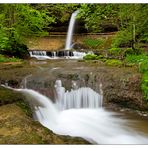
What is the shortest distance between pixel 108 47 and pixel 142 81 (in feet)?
6.52

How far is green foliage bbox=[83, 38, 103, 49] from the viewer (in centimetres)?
834

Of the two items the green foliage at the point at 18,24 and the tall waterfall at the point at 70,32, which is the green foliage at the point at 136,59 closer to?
the green foliage at the point at 18,24

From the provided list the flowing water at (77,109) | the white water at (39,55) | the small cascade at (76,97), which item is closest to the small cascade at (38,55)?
the white water at (39,55)

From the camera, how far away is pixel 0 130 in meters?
4.37

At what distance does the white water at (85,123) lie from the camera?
463 centimetres

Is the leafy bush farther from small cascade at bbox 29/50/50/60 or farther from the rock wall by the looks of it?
small cascade at bbox 29/50/50/60

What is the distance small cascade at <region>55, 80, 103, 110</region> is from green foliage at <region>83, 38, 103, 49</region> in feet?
Answer: 7.38

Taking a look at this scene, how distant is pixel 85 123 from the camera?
5.15 meters

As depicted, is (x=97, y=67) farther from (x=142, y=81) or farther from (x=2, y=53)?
(x=2, y=53)

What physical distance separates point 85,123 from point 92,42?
3.83 metres

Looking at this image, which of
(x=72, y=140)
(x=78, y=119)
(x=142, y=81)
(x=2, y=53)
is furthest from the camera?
(x=2, y=53)

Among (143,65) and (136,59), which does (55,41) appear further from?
(143,65)

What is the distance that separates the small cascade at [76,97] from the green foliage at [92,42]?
2250 millimetres

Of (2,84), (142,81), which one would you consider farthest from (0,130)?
(142,81)
